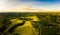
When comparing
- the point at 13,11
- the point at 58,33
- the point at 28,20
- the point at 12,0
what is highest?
the point at 12,0

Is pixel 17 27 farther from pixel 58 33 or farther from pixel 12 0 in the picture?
pixel 58 33

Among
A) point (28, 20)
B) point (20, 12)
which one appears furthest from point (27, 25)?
point (20, 12)

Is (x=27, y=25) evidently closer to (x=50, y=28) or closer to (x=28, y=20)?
(x=28, y=20)

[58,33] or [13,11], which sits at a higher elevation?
[13,11]

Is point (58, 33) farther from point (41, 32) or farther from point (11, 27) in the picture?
point (11, 27)

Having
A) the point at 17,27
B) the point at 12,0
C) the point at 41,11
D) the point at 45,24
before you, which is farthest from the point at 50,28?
the point at 12,0

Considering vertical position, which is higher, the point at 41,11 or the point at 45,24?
the point at 41,11
